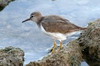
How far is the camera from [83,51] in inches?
394

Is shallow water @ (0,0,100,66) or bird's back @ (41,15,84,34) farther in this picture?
shallow water @ (0,0,100,66)

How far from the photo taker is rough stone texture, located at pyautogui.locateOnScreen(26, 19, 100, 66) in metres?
9.12

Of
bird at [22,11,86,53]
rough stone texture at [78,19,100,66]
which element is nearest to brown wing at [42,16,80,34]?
bird at [22,11,86,53]

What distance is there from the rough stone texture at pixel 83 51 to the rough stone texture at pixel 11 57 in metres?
0.75

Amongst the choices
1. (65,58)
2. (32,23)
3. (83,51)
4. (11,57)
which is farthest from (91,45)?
(32,23)

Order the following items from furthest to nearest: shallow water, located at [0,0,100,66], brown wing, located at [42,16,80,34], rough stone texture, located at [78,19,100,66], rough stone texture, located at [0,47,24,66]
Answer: shallow water, located at [0,0,100,66] < rough stone texture, located at [78,19,100,66] < brown wing, located at [42,16,80,34] < rough stone texture, located at [0,47,24,66]

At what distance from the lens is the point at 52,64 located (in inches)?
349

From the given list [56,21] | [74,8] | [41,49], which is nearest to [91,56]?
[56,21]

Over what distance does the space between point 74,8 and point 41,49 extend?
3.77 metres

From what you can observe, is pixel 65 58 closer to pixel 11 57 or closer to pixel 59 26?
pixel 59 26

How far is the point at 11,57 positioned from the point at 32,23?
4.75 meters

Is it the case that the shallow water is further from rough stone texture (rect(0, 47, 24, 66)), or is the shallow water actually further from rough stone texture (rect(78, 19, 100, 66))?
rough stone texture (rect(78, 19, 100, 66))

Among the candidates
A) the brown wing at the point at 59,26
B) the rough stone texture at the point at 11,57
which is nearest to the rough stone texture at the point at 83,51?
the brown wing at the point at 59,26

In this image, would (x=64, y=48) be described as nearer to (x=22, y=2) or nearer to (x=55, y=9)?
(x=55, y=9)
